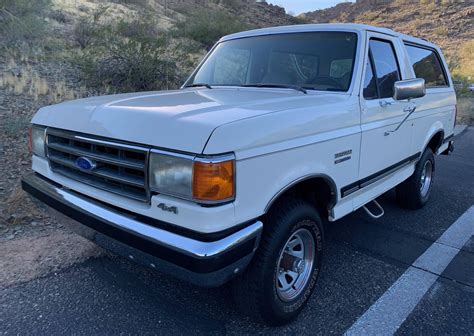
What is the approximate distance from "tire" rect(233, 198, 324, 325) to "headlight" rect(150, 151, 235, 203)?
1.62 feet

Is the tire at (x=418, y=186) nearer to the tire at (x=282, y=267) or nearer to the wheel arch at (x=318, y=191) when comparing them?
the wheel arch at (x=318, y=191)

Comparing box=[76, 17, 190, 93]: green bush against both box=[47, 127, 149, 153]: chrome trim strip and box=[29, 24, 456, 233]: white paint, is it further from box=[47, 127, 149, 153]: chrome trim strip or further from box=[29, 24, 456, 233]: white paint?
box=[47, 127, 149, 153]: chrome trim strip

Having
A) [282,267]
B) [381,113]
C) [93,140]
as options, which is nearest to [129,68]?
[381,113]

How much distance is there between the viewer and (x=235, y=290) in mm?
2525

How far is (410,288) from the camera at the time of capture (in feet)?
10.4

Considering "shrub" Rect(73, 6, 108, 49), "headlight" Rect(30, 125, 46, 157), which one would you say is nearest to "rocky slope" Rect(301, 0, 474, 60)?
"shrub" Rect(73, 6, 108, 49)

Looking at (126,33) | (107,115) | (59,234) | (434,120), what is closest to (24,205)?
(59,234)

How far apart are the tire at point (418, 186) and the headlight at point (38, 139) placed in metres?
3.78

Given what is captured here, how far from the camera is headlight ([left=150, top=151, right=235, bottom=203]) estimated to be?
2.03 meters

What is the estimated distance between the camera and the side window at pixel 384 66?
11.7 ft

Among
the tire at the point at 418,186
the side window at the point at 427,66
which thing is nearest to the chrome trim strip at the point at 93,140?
the side window at the point at 427,66

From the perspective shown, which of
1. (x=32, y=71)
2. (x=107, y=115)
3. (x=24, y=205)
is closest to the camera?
(x=107, y=115)

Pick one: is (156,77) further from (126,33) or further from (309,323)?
(309,323)

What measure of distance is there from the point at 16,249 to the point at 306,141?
2615mm
